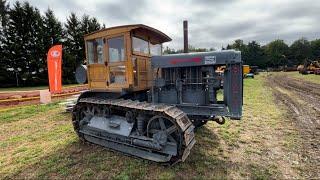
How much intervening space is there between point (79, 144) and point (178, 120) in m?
3.35

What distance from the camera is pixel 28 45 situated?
35.8 metres

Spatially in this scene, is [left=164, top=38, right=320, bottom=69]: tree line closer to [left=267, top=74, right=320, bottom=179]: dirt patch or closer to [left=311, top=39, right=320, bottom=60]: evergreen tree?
[left=311, top=39, right=320, bottom=60]: evergreen tree

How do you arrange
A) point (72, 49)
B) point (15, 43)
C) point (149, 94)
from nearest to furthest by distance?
point (149, 94), point (15, 43), point (72, 49)

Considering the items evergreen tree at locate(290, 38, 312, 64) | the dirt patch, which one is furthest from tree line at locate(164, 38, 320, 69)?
the dirt patch

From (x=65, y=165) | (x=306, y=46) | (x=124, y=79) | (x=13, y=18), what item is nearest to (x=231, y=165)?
(x=124, y=79)

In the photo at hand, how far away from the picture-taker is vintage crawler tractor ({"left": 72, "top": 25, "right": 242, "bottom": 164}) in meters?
5.32

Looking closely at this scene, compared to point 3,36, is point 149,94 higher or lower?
lower

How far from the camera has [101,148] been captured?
642 centimetres

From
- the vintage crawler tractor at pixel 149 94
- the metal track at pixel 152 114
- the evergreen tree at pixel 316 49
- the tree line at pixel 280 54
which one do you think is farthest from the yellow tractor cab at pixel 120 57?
the evergreen tree at pixel 316 49

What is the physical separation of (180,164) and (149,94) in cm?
210

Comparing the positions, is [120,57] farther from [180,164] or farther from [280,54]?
[280,54]

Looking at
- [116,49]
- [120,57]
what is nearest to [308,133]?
[120,57]

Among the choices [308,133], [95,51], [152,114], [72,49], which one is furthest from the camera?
[72,49]

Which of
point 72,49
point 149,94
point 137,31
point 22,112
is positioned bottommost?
point 22,112
